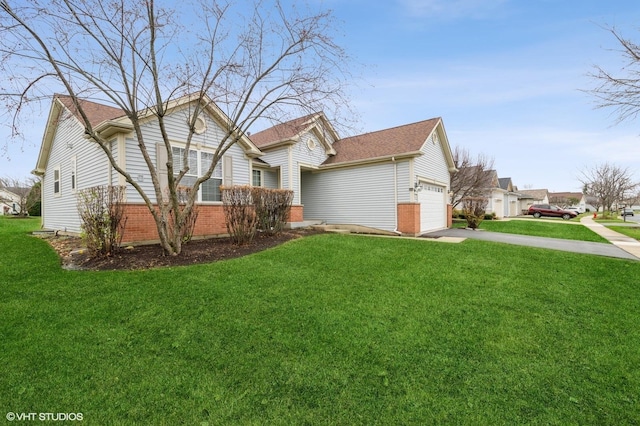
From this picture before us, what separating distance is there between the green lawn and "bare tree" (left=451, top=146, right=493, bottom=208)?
17.5 meters

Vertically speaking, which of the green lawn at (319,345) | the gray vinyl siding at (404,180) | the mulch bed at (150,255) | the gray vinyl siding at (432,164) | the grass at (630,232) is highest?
the gray vinyl siding at (432,164)

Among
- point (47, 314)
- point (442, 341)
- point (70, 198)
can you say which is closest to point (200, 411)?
point (442, 341)

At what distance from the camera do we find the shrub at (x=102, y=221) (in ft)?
22.3

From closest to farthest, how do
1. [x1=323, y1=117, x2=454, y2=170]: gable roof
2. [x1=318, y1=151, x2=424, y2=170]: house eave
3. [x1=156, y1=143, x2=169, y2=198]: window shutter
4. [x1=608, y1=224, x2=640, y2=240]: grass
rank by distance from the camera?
[x1=156, y1=143, x2=169, y2=198]: window shutter
[x1=318, y1=151, x2=424, y2=170]: house eave
[x1=608, y1=224, x2=640, y2=240]: grass
[x1=323, y1=117, x2=454, y2=170]: gable roof

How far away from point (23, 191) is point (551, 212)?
6357cm

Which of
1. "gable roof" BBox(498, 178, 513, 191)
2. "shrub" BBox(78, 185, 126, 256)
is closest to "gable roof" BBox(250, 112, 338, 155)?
"shrub" BBox(78, 185, 126, 256)

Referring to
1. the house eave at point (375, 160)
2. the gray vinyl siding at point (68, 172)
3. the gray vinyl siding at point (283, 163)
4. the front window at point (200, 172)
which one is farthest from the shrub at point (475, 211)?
the gray vinyl siding at point (68, 172)

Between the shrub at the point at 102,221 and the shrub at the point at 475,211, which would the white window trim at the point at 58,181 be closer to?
the shrub at the point at 102,221

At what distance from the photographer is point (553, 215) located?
33375 millimetres

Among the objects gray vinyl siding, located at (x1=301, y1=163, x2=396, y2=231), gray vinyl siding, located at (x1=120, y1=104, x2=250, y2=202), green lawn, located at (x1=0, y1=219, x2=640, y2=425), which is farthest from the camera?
gray vinyl siding, located at (x1=301, y1=163, x2=396, y2=231)

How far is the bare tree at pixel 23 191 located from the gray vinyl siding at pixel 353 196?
29199 millimetres

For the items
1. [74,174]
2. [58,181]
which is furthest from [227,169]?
[58,181]

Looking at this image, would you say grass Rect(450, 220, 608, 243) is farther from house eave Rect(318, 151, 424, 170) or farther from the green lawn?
the green lawn

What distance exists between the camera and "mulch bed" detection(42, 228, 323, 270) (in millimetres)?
6301
